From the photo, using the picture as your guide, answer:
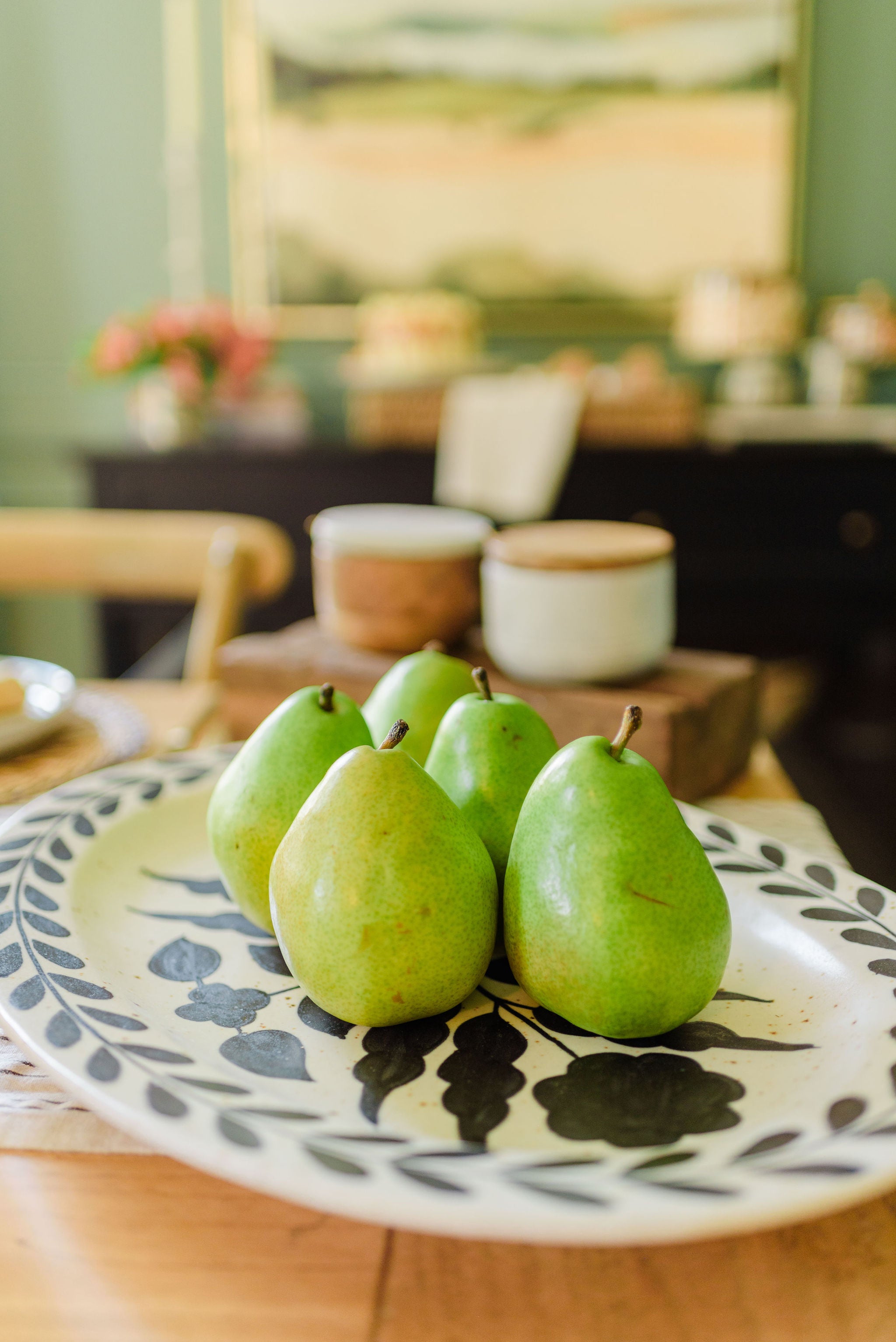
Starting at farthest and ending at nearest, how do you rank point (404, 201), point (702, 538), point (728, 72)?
point (404, 201)
point (728, 72)
point (702, 538)

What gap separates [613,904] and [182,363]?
1980 mm

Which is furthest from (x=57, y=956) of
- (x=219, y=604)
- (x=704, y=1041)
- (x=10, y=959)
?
(x=219, y=604)

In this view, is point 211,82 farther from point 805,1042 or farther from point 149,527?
point 805,1042

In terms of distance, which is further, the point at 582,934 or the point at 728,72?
the point at 728,72

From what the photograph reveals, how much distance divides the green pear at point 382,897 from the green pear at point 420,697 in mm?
122

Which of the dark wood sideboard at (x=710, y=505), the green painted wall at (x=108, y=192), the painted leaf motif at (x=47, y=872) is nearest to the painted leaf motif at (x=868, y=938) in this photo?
the painted leaf motif at (x=47, y=872)

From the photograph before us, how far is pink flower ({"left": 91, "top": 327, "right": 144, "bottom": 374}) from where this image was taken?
80.6 inches

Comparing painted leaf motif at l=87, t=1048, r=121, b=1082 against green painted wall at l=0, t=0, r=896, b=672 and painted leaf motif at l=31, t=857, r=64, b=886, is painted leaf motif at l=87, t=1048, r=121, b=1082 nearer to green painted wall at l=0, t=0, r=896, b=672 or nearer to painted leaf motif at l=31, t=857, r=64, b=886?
painted leaf motif at l=31, t=857, r=64, b=886

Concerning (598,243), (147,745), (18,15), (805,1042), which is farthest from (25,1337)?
(18,15)

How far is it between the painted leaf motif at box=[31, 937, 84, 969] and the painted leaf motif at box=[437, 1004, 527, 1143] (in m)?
0.14

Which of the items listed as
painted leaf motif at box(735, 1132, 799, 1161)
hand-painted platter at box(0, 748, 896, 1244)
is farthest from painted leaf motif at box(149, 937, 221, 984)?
painted leaf motif at box(735, 1132, 799, 1161)

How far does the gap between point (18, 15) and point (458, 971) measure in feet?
9.25

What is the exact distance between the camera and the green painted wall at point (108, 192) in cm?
227

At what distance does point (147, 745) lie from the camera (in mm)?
741
